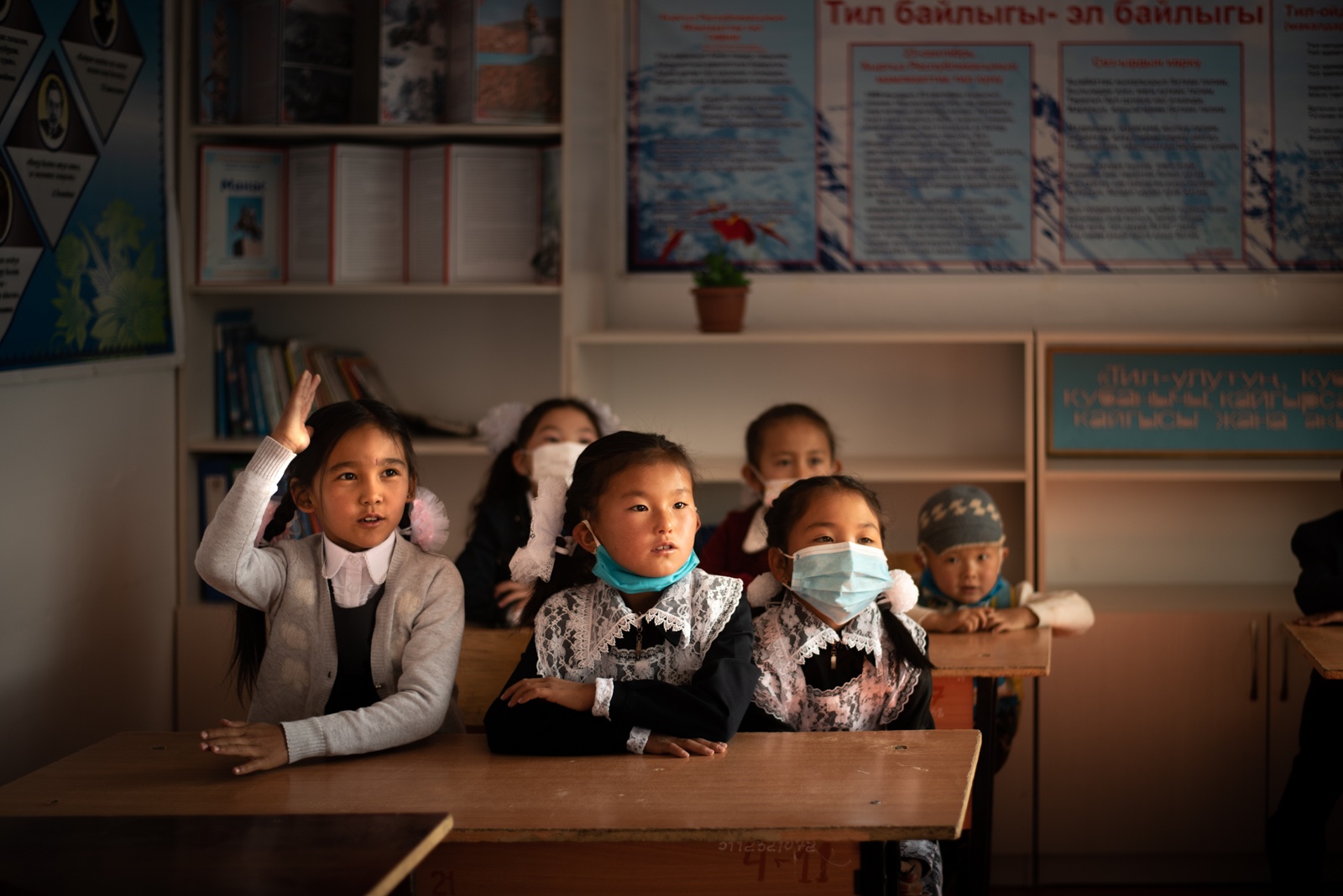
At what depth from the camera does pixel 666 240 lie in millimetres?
3740

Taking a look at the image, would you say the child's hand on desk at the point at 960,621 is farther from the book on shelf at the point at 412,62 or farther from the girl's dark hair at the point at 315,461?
the book on shelf at the point at 412,62

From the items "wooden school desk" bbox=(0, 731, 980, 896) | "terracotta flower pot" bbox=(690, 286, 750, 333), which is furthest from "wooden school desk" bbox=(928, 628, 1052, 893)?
"terracotta flower pot" bbox=(690, 286, 750, 333)

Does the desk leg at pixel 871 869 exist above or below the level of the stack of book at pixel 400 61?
below

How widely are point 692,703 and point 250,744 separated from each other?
0.59m

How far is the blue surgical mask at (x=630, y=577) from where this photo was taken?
1.91 m

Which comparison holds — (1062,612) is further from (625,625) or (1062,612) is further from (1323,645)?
(625,625)

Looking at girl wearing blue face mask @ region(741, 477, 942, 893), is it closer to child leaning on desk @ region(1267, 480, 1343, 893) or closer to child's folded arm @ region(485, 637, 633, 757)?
child's folded arm @ region(485, 637, 633, 757)

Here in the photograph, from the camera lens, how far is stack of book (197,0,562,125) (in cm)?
329

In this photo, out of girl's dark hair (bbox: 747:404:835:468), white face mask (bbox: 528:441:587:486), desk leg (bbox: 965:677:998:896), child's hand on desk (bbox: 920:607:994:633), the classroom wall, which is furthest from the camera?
girl's dark hair (bbox: 747:404:835:468)

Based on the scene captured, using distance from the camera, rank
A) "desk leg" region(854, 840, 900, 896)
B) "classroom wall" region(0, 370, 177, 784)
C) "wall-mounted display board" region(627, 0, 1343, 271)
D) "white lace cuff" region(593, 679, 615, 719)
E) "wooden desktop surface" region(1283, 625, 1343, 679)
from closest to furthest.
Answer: "desk leg" region(854, 840, 900, 896), "white lace cuff" region(593, 679, 615, 719), "wooden desktop surface" region(1283, 625, 1343, 679), "classroom wall" region(0, 370, 177, 784), "wall-mounted display board" region(627, 0, 1343, 271)

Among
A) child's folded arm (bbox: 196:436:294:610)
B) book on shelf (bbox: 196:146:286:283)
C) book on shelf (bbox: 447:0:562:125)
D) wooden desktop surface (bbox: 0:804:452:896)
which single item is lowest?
wooden desktop surface (bbox: 0:804:452:896)

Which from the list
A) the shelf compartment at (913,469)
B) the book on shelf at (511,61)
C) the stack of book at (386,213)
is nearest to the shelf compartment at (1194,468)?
the shelf compartment at (913,469)

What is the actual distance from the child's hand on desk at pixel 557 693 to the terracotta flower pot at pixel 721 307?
1766 millimetres

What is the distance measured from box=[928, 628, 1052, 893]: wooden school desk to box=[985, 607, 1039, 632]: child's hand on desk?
16 millimetres
